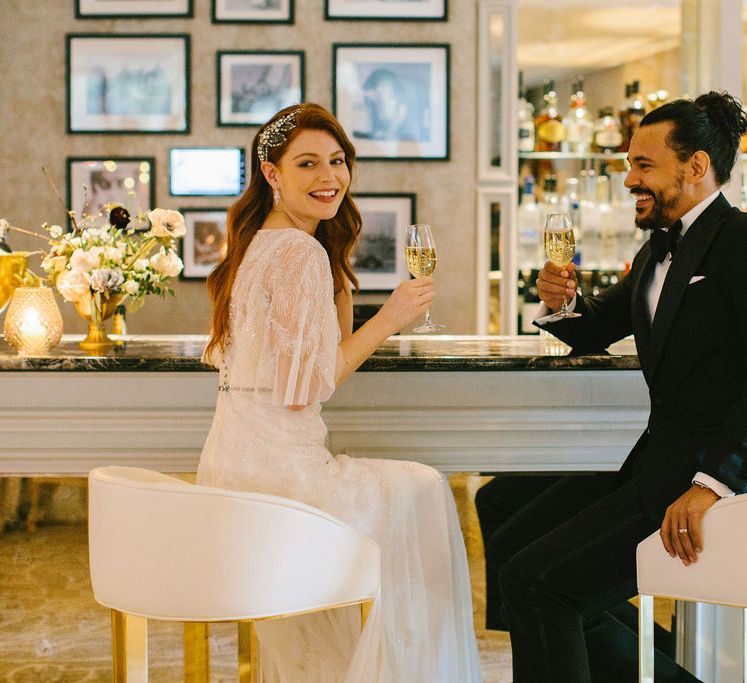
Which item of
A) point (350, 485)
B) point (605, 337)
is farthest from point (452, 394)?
point (350, 485)

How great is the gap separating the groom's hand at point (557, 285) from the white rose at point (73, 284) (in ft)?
3.76

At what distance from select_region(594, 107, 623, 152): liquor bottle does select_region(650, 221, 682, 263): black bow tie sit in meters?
2.91

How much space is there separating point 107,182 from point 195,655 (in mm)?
→ 3359

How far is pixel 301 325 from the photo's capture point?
1782 mm

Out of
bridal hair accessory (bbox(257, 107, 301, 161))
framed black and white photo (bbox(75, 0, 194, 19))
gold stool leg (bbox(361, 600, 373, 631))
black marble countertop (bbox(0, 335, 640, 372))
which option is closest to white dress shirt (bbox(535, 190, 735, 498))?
black marble countertop (bbox(0, 335, 640, 372))

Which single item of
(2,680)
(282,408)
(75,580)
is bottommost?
(2,680)

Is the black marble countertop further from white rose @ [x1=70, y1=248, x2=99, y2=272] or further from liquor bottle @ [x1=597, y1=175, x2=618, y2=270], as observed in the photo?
liquor bottle @ [x1=597, y1=175, x2=618, y2=270]

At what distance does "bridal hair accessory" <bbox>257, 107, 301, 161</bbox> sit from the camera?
197 centimetres

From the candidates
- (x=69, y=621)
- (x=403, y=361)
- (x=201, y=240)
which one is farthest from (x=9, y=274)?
(x=201, y=240)

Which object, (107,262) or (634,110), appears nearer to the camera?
(107,262)

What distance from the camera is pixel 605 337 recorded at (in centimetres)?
222

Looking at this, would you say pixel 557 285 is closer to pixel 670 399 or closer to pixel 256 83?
pixel 670 399

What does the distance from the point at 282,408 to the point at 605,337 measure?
80cm

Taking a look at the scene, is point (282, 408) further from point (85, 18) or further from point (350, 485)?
point (85, 18)
